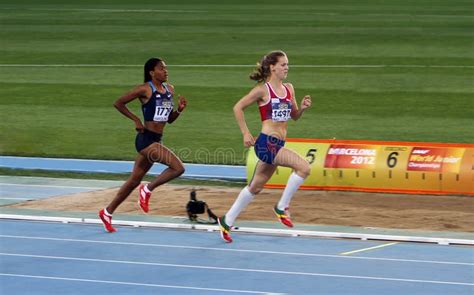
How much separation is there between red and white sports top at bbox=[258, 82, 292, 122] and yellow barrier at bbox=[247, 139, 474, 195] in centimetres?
343

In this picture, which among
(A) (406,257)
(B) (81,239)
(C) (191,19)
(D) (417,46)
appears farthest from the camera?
(C) (191,19)

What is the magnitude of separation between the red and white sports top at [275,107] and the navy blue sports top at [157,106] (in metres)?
1.15

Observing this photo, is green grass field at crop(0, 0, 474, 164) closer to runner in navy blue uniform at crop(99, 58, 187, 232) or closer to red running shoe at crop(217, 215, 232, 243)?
runner in navy blue uniform at crop(99, 58, 187, 232)

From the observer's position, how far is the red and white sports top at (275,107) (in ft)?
42.9

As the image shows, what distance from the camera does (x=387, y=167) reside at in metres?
16.3

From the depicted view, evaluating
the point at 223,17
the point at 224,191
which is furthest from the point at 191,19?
the point at 224,191

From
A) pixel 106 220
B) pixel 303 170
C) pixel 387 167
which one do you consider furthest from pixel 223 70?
pixel 303 170

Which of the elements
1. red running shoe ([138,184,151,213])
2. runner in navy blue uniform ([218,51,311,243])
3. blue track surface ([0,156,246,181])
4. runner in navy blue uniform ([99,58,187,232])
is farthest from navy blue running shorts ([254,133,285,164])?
blue track surface ([0,156,246,181])

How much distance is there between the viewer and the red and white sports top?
42.9 ft

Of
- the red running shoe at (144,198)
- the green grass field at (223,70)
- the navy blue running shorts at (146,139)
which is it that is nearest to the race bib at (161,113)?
the navy blue running shorts at (146,139)

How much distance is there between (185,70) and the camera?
30156mm

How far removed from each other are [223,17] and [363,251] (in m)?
31.8

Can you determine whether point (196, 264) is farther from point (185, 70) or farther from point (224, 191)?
point (185, 70)

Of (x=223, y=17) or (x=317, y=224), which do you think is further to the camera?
(x=223, y=17)
